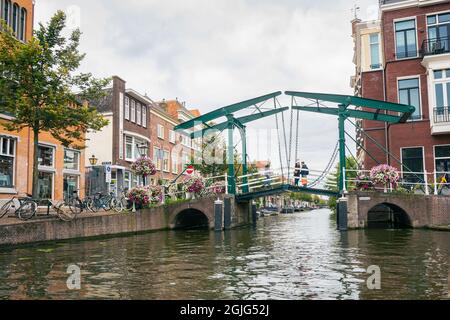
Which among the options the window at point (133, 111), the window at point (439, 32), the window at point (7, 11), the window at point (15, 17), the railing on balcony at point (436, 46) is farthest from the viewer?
the window at point (133, 111)

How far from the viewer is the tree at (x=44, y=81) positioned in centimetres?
1455

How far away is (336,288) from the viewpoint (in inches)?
245

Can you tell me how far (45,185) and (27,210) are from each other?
8.08m

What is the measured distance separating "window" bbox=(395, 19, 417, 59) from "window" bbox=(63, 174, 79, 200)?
20106mm

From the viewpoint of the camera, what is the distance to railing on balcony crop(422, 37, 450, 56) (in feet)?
73.5

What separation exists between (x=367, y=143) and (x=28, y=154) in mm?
19401

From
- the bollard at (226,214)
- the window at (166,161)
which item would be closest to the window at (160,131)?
the window at (166,161)

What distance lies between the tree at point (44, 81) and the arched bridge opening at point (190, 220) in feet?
24.3

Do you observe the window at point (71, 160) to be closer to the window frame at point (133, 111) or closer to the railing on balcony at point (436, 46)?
the window frame at point (133, 111)

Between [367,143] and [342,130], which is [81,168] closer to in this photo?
[342,130]

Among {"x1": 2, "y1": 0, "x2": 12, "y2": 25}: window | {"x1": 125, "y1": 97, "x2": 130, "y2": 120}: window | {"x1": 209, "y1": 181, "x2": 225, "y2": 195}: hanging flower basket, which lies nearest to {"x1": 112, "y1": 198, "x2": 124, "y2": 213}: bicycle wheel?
{"x1": 209, "y1": 181, "x2": 225, "y2": 195}: hanging flower basket

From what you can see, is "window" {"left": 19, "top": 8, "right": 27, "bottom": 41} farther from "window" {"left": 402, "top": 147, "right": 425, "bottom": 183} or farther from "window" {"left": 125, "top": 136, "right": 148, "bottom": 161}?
"window" {"left": 402, "top": 147, "right": 425, "bottom": 183}

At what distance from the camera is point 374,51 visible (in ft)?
89.6
